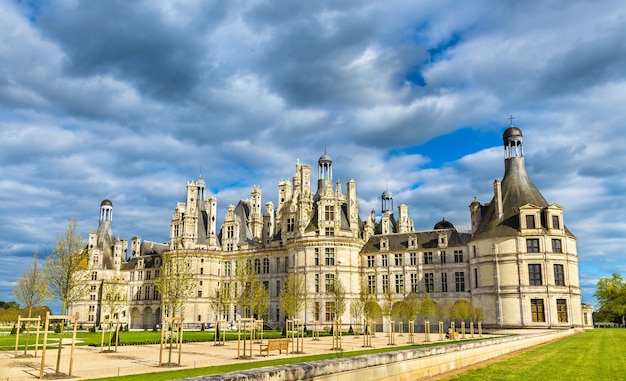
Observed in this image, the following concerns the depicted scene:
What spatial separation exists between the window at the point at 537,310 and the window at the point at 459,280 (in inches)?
392

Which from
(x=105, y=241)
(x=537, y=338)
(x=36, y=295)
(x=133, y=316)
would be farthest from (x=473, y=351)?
(x=105, y=241)

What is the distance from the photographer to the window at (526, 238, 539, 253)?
52250 millimetres

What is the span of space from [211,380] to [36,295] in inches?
1048

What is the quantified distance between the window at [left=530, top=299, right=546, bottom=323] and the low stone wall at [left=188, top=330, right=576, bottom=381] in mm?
28177

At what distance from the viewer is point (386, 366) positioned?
15281 millimetres

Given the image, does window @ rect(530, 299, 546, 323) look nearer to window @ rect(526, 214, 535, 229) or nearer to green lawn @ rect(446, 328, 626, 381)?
window @ rect(526, 214, 535, 229)

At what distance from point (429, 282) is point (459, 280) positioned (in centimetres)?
390

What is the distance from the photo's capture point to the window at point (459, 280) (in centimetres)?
6034

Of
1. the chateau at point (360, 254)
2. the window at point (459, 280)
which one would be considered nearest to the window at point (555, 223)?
the chateau at point (360, 254)

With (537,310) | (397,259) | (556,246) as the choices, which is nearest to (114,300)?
(397,259)

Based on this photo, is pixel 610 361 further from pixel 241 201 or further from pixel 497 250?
pixel 241 201

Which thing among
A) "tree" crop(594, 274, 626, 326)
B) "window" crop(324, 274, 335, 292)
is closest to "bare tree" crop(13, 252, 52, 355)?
"window" crop(324, 274, 335, 292)

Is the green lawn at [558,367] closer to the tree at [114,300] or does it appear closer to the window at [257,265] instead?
the tree at [114,300]

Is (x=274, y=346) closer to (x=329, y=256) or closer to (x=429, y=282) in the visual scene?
(x=329, y=256)
